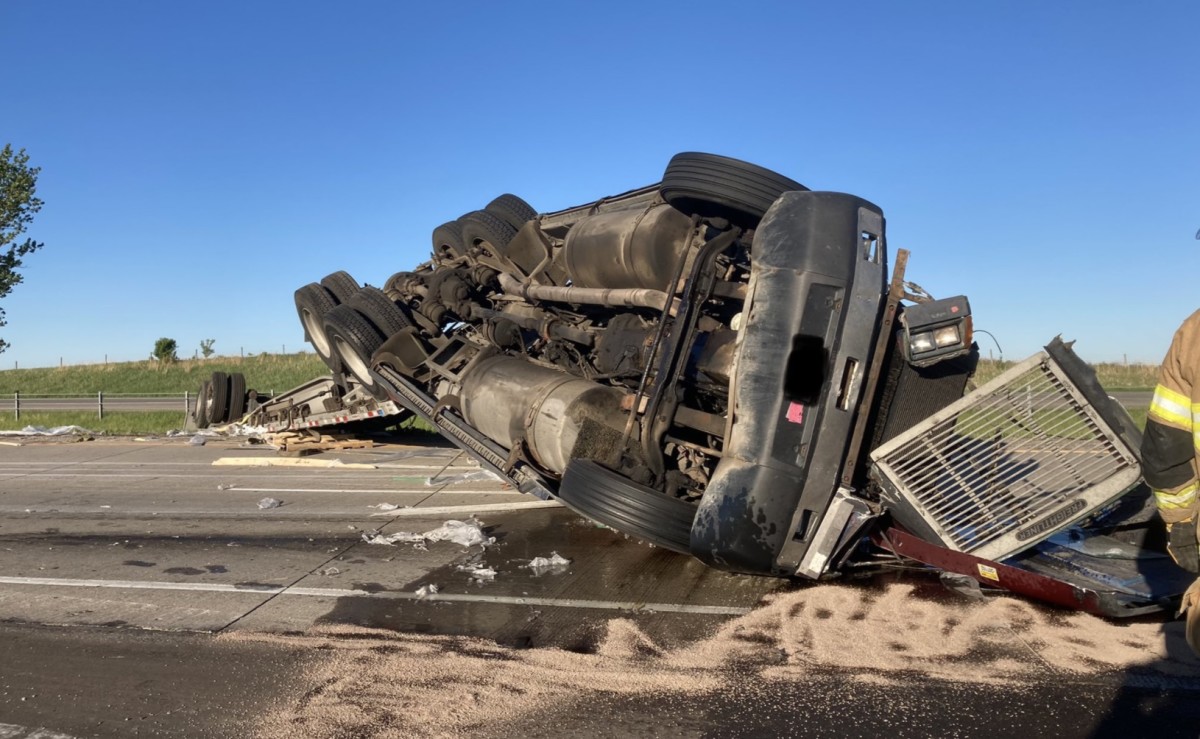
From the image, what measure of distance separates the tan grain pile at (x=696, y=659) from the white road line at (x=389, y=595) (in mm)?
320

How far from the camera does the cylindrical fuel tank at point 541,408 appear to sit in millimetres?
6262

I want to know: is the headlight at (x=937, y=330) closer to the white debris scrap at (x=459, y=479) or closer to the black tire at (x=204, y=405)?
the white debris scrap at (x=459, y=479)

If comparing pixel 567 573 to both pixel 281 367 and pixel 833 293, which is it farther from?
pixel 281 367

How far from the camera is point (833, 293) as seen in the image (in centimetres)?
501

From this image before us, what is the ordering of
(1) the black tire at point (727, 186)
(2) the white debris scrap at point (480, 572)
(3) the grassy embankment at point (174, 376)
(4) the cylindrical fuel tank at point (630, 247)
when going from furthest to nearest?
(3) the grassy embankment at point (174, 376) < (4) the cylindrical fuel tank at point (630, 247) < (2) the white debris scrap at point (480, 572) < (1) the black tire at point (727, 186)

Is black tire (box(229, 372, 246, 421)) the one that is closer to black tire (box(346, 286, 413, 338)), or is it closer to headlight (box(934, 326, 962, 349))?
black tire (box(346, 286, 413, 338))

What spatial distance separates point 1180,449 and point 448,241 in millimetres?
8420

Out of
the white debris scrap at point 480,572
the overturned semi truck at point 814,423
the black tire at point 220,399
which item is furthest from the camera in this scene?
A: the black tire at point 220,399

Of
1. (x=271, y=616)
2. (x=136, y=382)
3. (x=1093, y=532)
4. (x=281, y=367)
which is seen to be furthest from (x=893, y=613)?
(x=136, y=382)

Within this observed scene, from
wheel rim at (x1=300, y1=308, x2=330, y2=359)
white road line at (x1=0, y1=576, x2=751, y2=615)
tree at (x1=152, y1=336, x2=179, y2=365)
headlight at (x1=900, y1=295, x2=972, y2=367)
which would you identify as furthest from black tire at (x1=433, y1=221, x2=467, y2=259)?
tree at (x1=152, y1=336, x2=179, y2=365)

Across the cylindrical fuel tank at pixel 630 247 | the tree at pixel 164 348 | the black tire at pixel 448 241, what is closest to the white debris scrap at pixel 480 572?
the cylindrical fuel tank at pixel 630 247

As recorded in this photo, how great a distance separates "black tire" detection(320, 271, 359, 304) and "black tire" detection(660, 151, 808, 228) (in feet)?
20.6

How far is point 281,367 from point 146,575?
34.8 metres

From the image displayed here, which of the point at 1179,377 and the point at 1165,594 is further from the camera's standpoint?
the point at 1165,594
